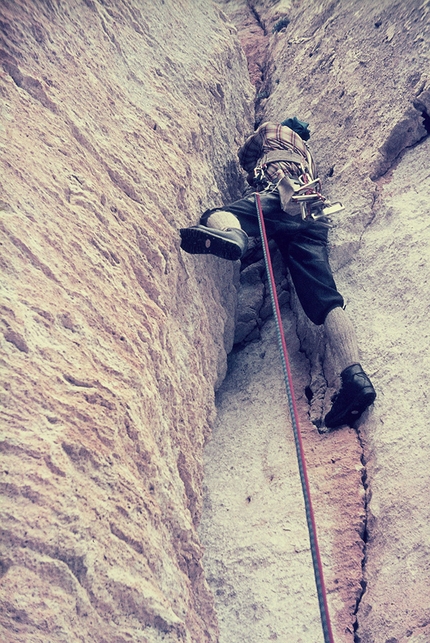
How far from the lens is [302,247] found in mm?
3904

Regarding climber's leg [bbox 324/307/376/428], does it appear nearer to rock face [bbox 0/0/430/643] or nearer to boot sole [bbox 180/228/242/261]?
rock face [bbox 0/0/430/643]

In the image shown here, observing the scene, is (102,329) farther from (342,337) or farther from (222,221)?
(342,337)

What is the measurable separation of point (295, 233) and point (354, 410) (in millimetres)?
1271

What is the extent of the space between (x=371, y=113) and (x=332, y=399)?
2.44 metres

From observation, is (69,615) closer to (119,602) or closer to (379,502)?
(119,602)

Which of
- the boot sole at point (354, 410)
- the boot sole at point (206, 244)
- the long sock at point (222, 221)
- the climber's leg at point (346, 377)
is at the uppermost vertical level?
the long sock at point (222, 221)

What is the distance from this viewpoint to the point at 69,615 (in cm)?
178

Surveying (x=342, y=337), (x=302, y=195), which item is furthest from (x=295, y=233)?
(x=342, y=337)

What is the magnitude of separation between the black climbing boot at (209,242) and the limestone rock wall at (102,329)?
9 cm

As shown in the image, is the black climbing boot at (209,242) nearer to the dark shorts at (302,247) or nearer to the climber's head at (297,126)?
the dark shorts at (302,247)

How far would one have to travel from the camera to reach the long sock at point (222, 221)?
11.3 feet

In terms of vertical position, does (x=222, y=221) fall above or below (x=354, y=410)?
above

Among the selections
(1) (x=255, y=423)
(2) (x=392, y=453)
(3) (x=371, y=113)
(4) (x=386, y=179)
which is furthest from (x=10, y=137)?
(3) (x=371, y=113)

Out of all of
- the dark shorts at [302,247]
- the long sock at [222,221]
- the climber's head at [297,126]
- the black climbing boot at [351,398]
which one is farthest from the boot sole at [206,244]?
the climber's head at [297,126]
